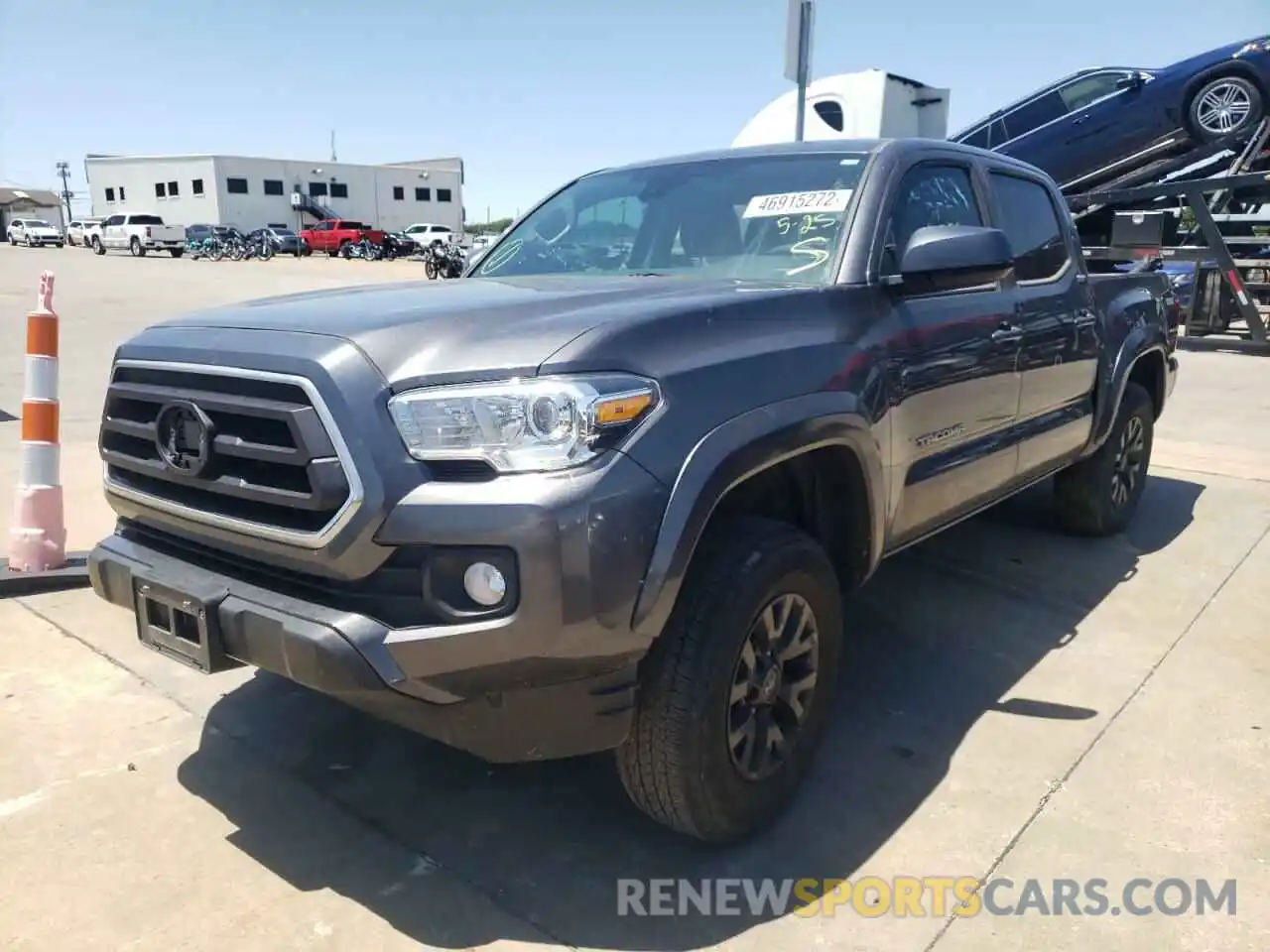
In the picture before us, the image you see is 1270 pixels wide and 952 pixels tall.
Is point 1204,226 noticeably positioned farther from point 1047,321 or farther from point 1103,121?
point 1047,321

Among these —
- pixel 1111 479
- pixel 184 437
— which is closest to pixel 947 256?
pixel 184 437

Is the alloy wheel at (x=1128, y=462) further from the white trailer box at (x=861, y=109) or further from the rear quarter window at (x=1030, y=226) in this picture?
the white trailer box at (x=861, y=109)

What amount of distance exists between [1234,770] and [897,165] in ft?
7.15

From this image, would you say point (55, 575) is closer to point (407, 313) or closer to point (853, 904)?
point (407, 313)

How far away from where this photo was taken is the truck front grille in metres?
2.09

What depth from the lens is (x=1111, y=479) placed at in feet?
16.9

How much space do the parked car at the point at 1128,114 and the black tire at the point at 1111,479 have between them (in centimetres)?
948

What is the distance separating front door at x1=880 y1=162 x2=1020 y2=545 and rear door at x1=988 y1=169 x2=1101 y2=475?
0.56ft

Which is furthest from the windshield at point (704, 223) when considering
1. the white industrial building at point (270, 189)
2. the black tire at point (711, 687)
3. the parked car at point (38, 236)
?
the white industrial building at point (270, 189)

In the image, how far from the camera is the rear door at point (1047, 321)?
3947 mm

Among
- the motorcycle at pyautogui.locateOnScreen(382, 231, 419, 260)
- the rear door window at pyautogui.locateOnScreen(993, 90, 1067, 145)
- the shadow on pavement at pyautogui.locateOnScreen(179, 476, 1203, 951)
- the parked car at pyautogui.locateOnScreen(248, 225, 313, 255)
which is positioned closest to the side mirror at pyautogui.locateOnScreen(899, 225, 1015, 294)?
the shadow on pavement at pyautogui.locateOnScreen(179, 476, 1203, 951)

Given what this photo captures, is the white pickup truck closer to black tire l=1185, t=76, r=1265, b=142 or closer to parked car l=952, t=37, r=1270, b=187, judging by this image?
parked car l=952, t=37, r=1270, b=187

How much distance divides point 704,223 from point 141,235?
45.6 m

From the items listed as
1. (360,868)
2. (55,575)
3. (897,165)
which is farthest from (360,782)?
(897,165)
